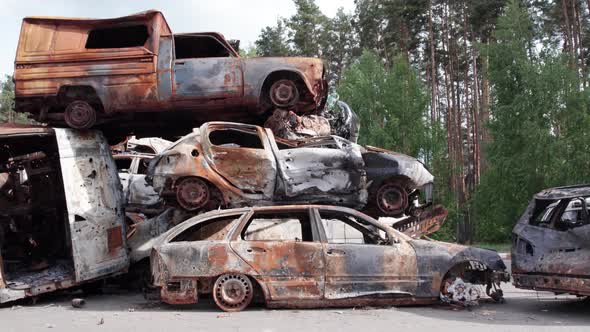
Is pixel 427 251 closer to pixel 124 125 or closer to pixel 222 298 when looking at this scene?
pixel 222 298

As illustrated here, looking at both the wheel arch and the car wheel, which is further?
the wheel arch

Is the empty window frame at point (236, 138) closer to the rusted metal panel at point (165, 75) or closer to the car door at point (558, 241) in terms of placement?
the rusted metal panel at point (165, 75)

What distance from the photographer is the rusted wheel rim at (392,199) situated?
818 cm

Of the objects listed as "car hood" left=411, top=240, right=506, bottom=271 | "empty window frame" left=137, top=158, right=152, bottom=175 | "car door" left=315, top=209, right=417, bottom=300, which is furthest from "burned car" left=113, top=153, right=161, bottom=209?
"car hood" left=411, top=240, right=506, bottom=271

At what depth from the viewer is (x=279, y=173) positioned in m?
7.98

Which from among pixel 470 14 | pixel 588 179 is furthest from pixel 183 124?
pixel 470 14

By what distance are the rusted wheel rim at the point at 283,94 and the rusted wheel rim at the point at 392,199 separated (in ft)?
7.20

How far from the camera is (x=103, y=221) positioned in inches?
312

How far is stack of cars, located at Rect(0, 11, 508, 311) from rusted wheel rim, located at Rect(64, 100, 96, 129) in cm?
2

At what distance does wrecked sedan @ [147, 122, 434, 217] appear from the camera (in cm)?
779

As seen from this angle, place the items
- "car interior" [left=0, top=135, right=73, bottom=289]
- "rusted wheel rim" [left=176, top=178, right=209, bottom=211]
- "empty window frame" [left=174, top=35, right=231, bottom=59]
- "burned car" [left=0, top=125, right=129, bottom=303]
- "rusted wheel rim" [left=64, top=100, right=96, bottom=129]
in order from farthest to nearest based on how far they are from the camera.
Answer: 1. "car interior" [left=0, top=135, right=73, bottom=289]
2. "empty window frame" [left=174, top=35, right=231, bottom=59]
3. "rusted wheel rim" [left=64, top=100, right=96, bottom=129]
4. "rusted wheel rim" [left=176, top=178, right=209, bottom=211]
5. "burned car" [left=0, top=125, right=129, bottom=303]

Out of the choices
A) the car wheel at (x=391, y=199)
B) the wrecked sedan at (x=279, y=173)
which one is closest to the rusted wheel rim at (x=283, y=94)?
the wrecked sedan at (x=279, y=173)

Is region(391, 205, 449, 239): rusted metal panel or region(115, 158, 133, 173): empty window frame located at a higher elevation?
region(115, 158, 133, 173): empty window frame

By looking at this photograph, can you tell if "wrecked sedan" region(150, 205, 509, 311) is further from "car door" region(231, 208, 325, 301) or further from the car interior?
the car interior
